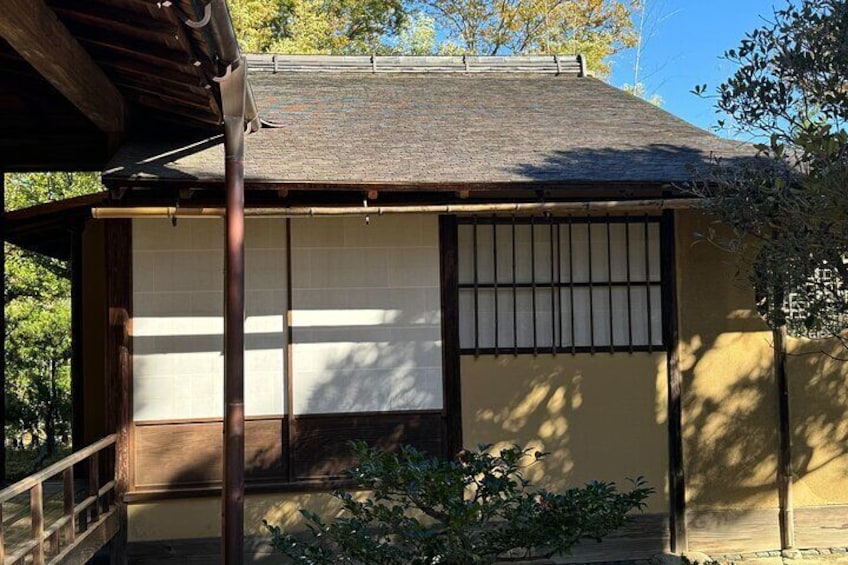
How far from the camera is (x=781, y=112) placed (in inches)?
178

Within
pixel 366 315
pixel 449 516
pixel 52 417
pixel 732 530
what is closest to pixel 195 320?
pixel 366 315

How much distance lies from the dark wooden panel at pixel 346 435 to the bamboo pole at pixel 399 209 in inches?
62.5

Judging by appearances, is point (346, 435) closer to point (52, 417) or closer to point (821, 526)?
→ point (821, 526)

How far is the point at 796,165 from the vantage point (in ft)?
13.8

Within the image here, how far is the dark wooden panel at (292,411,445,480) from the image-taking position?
582 centimetres

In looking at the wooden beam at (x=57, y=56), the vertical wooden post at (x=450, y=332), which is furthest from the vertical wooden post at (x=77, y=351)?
the vertical wooden post at (x=450, y=332)

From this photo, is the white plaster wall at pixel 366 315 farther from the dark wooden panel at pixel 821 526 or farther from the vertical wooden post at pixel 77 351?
the dark wooden panel at pixel 821 526

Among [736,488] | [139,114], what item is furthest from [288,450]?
[736,488]

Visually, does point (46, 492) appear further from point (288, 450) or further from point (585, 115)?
point (585, 115)

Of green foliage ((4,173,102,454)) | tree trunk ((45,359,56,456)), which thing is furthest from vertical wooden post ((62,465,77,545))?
green foliage ((4,173,102,454))

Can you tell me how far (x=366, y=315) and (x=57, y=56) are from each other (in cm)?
283

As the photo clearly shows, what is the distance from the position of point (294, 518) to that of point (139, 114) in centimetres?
350

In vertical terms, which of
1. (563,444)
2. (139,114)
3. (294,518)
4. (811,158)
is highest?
(139,114)

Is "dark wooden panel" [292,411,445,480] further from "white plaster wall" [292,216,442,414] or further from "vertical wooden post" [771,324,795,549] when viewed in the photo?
"vertical wooden post" [771,324,795,549]
